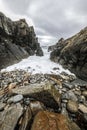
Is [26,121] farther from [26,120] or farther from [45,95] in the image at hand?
[45,95]

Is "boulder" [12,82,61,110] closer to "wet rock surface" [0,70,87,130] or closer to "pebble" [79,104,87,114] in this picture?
"wet rock surface" [0,70,87,130]

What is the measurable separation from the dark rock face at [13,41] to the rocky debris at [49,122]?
47.0ft

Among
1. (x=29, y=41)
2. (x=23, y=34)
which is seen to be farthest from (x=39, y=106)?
(x=29, y=41)

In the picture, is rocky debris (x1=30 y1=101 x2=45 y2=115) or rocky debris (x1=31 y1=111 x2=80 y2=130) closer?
rocky debris (x1=31 y1=111 x2=80 y2=130)

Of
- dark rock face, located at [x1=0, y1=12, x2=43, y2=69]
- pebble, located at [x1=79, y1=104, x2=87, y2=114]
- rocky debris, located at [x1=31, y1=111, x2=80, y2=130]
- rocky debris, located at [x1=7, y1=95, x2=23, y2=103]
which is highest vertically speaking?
dark rock face, located at [x1=0, y1=12, x2=43, y2=69]

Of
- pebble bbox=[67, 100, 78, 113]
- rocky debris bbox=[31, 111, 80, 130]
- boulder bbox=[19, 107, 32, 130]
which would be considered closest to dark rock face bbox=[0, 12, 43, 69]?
pebble bbox=[67, 100, 78, 113]

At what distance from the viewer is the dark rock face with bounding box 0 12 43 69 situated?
22766mm

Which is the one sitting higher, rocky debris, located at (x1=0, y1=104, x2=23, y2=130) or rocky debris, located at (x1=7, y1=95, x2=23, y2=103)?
rocky debris, located at (x1=7, y1=95, x2=23, y2=103)

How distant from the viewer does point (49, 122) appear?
6250mm

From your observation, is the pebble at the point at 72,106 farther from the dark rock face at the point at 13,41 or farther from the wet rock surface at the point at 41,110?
the dark rock face at the point at 13,41

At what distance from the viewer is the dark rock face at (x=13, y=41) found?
2277 cm

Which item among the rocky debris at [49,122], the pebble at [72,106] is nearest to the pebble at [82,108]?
the pebble at [72,106]

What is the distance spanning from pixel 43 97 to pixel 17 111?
5.43 feet

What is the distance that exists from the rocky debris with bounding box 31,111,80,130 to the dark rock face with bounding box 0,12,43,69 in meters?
14.3
